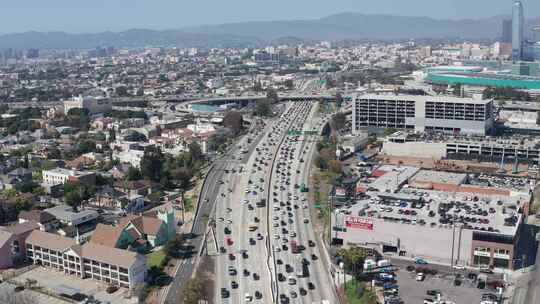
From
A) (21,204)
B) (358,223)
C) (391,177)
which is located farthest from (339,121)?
(21,204)

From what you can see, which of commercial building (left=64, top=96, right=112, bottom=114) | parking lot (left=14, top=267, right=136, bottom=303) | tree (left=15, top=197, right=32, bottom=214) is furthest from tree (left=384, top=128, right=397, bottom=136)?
commercial building (left=64, top=96, right=112, bottom=114)

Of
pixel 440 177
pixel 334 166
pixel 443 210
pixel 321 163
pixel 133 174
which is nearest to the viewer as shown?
pixel 443 210

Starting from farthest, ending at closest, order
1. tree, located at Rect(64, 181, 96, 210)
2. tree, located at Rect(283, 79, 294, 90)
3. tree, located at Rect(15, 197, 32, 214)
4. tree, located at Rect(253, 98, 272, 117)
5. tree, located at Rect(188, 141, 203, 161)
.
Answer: tree, located at Rect(283, 79, 294, 90), tree, located at Rect(253, 98, 272, 117), tree, located at Rect(188, 141, 203, 161), tree, located at Rect(64, 181, 96, 210), tree, located at Rect(15, 197, 32, 214)

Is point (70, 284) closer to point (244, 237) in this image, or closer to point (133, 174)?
point (244, 237)

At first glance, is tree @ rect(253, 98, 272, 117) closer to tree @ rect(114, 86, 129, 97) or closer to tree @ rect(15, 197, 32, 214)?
tree @ rect(114, 86, 129, 97)

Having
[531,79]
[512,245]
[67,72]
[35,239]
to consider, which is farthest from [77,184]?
[67,72]
